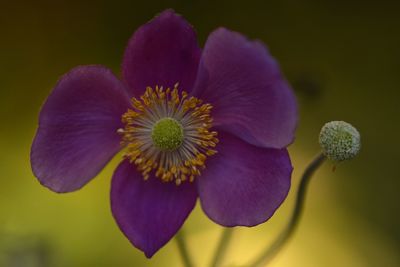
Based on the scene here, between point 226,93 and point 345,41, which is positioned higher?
point 226,93

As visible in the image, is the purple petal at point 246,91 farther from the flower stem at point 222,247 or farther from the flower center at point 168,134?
the flower stem at point 222,247

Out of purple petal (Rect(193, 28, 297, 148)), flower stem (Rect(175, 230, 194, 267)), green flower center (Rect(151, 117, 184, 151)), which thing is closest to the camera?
purple petal (Rect(193, 28, 297, 148))

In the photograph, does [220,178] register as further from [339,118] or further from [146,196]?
[339,118]

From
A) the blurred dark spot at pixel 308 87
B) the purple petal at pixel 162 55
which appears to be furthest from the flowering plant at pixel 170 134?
the blurred dark spot at pixel 308 87

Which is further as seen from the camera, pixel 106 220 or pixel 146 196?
pixel 106 220

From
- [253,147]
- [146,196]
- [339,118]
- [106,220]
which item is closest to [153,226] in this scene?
[146,196]

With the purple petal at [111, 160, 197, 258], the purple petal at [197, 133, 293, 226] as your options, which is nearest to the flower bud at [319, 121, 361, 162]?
the purple petal at [197, 133, 293, 226]

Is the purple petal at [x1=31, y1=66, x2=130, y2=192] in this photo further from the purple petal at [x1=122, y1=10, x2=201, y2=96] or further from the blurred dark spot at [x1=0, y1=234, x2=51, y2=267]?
the blurred dark spot at [x1=0, y1=234, x2=51, y2=267]
